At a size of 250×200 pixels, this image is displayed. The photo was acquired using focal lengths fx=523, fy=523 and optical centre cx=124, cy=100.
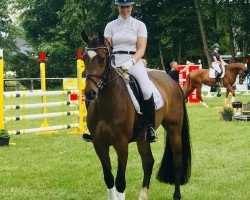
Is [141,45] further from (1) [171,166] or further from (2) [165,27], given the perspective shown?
(2) [165,27]

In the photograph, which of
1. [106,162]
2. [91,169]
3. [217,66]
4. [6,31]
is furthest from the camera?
[6,31]

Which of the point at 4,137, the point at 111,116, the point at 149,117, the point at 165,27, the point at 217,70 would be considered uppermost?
the point at 165,27

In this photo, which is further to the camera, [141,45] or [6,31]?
[6,31]

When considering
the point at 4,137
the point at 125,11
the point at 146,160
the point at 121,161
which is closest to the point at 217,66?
the point at 4,137

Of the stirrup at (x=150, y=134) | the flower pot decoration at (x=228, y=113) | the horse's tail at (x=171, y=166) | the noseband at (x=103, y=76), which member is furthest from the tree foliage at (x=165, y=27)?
the noseband at (x=103, y=76)

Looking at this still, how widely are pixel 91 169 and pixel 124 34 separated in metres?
3.56

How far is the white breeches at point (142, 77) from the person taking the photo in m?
6.42

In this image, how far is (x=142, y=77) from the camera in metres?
6.46

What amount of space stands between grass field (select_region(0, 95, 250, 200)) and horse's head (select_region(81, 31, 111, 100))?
83.2 inches

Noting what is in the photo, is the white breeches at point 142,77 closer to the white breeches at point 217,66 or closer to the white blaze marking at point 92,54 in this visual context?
the white blaze marking at point 92,54

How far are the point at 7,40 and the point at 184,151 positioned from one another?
64316 millimetres

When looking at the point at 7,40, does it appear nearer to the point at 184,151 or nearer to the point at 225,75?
the point at 225,75

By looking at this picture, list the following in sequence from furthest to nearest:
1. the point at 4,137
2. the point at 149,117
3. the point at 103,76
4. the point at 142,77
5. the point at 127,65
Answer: the point at 4,137 < the point at 149,117 < the point at 142,77 < the point at 127,65 < the point at 103,76

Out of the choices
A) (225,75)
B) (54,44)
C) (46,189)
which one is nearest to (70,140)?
(46,189)
